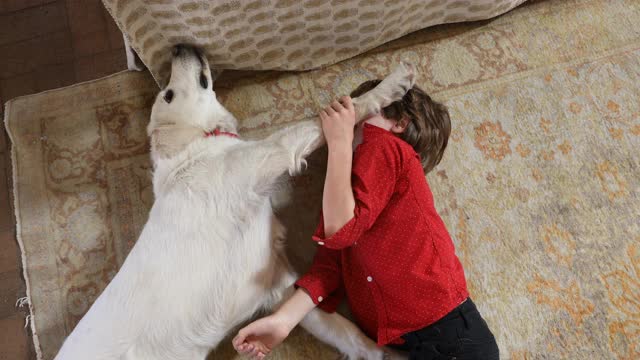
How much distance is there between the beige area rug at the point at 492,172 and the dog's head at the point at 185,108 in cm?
32

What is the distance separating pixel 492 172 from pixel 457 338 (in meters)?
0.75

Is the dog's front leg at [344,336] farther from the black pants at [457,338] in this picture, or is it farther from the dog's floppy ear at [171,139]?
the dog's floppy ear at [171,139]

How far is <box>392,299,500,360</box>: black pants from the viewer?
1.48 m

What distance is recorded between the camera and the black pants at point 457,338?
1.48 meters

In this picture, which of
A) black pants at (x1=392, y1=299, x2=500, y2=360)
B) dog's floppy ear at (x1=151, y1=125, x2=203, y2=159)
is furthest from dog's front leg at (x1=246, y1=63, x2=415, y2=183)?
black pants at (x1=392, y1=299, x2=500, y2=360)

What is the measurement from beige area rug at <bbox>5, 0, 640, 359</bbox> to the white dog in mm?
260

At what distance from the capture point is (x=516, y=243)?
186 centimetres

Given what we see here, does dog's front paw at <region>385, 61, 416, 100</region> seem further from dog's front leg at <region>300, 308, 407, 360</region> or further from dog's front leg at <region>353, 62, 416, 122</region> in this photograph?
dog's front leg at <region>300, 308, 407, 360</region>

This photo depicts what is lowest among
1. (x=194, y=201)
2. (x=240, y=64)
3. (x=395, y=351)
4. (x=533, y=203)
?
(x=395, y=351)

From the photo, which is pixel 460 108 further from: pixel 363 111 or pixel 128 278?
pixel 128 278

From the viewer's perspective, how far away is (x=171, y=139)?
160 centimetres

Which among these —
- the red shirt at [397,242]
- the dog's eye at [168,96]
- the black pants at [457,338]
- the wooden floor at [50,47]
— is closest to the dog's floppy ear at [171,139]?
the dog's eye at [168,96]

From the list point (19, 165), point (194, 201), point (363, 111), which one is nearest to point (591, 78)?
point (363, 111)

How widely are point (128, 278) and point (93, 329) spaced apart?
0.60 feet
